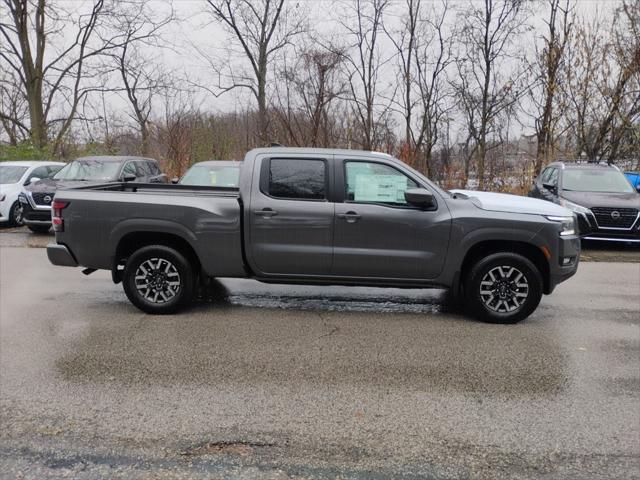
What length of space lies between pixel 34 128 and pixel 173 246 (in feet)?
71.3

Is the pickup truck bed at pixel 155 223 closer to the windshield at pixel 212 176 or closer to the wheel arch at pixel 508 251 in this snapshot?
the wheel arch at pixel 508 251

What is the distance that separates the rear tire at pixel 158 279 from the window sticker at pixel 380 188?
2.16 metres

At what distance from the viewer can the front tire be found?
5.65 meters

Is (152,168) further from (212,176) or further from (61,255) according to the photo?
(61,255)

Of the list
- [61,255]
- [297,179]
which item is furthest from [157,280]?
[297,179]

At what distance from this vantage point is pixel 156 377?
4219mm

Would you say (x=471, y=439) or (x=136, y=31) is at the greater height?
(x=136, y=31)

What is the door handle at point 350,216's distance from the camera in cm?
570

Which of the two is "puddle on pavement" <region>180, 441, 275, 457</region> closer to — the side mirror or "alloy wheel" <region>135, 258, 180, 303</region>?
"alloy wheel" <region>135, 258, 180, 303</region>

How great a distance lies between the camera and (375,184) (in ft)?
19.1

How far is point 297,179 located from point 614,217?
788 cm

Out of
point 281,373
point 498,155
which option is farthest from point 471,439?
point 498,155

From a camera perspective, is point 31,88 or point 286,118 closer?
point 286,118

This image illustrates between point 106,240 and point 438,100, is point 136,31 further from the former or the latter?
point 106,240
